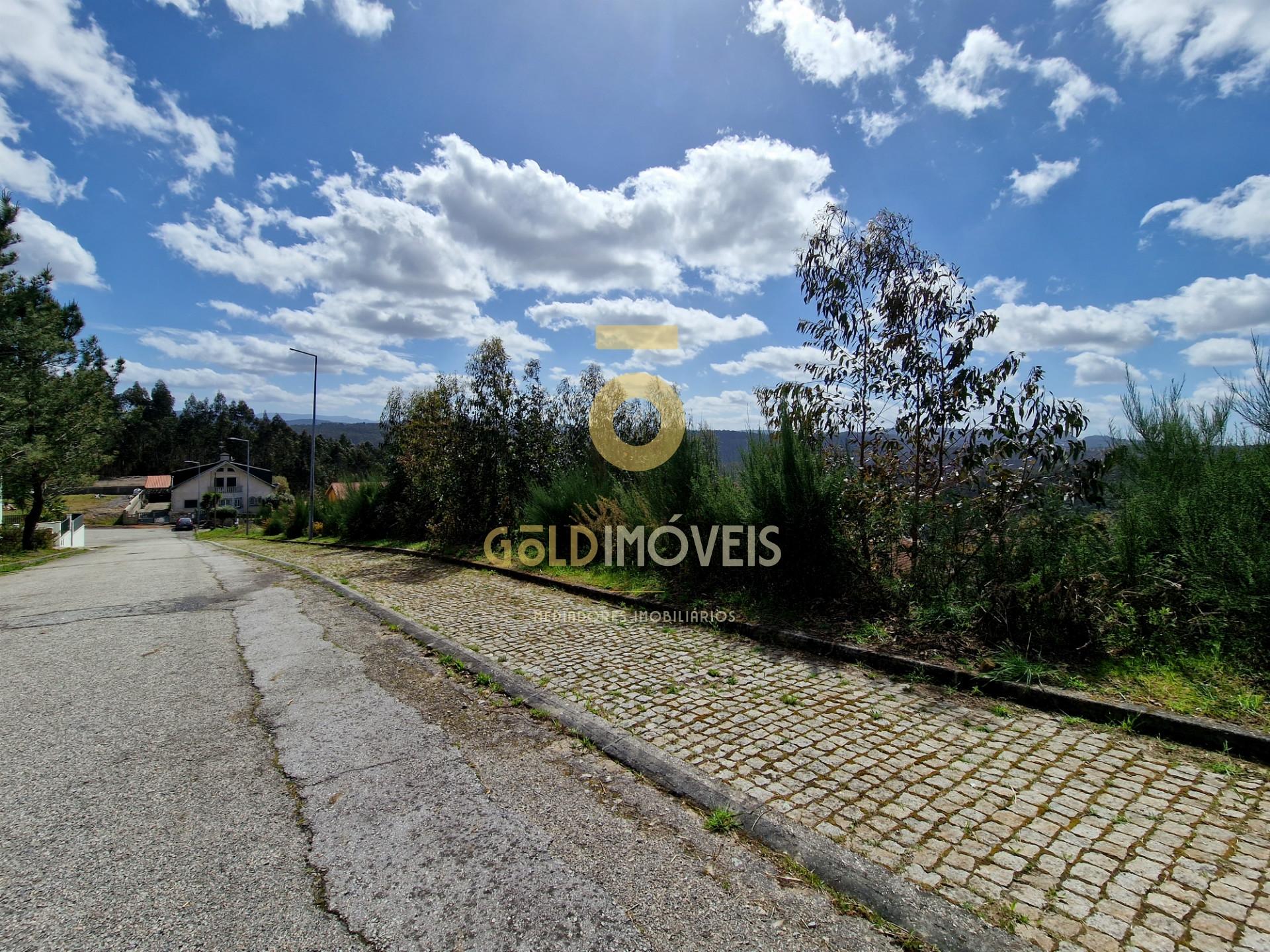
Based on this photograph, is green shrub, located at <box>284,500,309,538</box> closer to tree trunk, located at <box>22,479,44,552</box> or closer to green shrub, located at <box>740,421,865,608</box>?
tree trunk, located at <box>22,479,44,552</box>

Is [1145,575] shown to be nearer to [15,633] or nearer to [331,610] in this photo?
[331,610]

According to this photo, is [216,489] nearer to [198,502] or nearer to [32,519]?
[198,502]

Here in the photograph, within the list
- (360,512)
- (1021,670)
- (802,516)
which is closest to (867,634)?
(1021,670)

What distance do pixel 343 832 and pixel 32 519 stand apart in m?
30.1

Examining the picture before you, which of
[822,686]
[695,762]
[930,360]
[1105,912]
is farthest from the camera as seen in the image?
[930,360]

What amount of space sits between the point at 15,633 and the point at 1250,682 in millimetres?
11143

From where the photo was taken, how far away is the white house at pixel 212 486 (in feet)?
242

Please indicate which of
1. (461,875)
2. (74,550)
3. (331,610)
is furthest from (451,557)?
(74,550)

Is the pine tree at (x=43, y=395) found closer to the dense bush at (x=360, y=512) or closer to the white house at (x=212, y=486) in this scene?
the dense bush at (x=360, y=512)

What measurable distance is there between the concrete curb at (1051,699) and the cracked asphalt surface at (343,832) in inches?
101

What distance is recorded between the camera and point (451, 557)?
12688mm

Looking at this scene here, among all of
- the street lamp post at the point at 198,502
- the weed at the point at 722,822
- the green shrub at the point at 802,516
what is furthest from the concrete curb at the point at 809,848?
the street lamp post at the point at 198,502

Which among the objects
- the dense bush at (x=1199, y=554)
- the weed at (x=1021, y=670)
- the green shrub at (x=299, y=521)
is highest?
the dense bush at (x=1199, y=554)

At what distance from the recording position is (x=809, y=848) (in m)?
2.42
